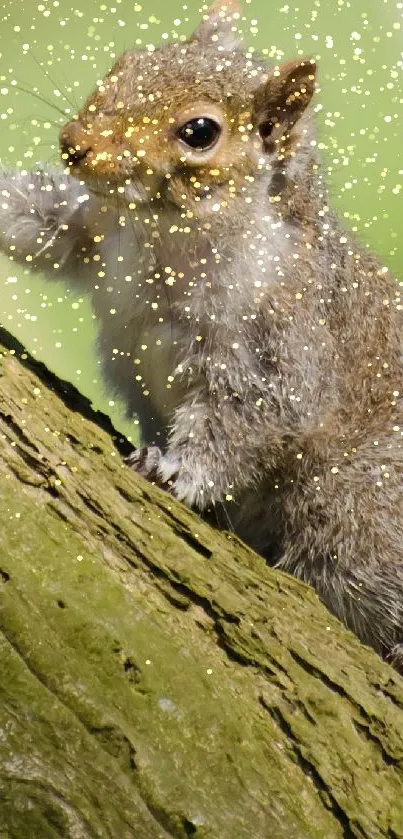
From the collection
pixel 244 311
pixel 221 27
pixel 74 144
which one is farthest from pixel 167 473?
pixel 221 27

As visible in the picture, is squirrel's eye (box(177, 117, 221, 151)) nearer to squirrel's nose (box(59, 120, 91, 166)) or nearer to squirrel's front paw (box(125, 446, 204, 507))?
squirrel's nose (box(59, 120, 91, 166))

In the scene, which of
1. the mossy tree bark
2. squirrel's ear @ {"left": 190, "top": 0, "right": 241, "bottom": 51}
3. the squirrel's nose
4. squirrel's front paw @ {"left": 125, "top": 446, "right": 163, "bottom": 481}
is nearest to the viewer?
the mossy tree bark

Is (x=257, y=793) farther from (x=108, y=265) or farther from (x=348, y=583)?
(x=108, y=265)

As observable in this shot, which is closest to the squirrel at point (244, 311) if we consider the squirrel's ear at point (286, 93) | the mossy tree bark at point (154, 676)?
the squirrel's ear at point (286, 93)

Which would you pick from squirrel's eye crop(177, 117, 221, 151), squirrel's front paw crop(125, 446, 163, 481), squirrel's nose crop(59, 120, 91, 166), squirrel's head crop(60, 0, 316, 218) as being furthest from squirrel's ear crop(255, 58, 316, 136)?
squirrel's front paw crop(125, 446, 163, 481)

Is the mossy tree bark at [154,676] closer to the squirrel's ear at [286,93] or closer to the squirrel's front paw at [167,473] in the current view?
the squirrel's front paw at [167,473]

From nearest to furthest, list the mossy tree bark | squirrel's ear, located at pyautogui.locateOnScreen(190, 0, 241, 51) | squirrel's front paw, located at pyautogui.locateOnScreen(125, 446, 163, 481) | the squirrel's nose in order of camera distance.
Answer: the mossy tree bark < the squirrel's nose < squirrel's front paw, located at pyautogui.locateOnScreen(125, 446, 163, 481) < squirrel's ear, located at pyautogui.locateOnScreen(190, 0, 241, 51)

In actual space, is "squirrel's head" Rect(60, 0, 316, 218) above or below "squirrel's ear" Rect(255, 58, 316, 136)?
below

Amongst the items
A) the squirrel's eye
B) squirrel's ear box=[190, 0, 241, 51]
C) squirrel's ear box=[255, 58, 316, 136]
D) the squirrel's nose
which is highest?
squirrel's ear box=[190, 0, 241, 51]
